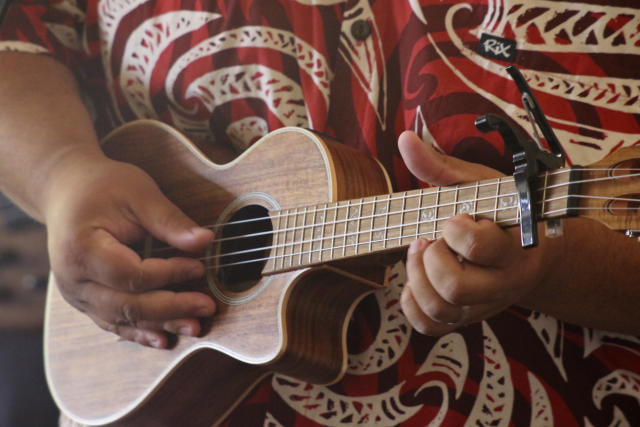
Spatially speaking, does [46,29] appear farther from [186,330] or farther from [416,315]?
[416,315]

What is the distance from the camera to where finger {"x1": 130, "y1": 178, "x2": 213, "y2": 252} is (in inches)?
25.7

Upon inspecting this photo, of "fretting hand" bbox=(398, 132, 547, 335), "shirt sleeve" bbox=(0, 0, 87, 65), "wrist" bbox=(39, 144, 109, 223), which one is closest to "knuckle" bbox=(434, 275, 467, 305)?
"fretting hand" bbox=(398, 132, 547, 335)

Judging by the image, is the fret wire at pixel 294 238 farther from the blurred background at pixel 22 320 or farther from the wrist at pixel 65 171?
the blurred background at pixel 22 320

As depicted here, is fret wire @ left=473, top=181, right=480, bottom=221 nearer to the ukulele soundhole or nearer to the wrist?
the ukulele soundhole

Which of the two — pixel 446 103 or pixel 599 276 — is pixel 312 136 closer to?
pixel 446 103

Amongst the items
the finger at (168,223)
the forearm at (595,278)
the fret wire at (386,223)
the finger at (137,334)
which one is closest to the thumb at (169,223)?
the finger at (168,223)

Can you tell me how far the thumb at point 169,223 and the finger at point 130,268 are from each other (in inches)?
0.9

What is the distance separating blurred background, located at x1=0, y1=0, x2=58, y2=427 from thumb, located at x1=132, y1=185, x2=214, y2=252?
0.27 m

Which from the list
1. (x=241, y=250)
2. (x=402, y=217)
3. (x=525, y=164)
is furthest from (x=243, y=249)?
(x=525, y=164)

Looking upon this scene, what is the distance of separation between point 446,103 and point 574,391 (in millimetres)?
303

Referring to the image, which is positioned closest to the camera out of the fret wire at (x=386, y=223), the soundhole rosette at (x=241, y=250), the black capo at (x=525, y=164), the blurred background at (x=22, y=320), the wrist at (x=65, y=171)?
the black capo at (x=525, y=164)

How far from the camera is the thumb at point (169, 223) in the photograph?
0.65 meters

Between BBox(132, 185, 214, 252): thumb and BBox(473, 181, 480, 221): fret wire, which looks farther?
BBox(132, 185, 214, 252): thumb

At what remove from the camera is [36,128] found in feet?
2.60
